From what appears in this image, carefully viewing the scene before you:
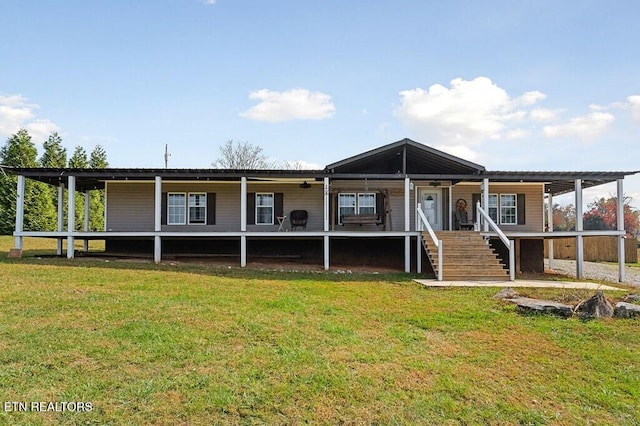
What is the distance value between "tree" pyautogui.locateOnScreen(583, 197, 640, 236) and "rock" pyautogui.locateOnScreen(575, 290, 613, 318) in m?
50.5

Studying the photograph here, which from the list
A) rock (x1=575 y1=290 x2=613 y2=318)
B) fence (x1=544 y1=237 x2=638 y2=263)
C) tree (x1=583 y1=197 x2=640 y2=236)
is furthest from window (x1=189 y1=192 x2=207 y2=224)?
tree (x1=583 y1=197 x2=640 y2=236)

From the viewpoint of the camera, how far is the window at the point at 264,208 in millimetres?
16188

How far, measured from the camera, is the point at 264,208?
638 inches

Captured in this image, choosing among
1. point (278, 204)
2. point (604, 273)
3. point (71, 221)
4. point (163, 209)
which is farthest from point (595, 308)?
point (71, 221)

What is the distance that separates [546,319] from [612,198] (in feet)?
179

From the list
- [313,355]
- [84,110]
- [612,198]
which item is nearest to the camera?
[313,355]

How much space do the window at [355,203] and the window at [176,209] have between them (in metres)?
6.04

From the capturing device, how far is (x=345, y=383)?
411 centimetres

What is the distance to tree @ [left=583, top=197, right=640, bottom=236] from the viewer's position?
50.0 meters

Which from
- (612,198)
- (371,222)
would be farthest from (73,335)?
(612,198)

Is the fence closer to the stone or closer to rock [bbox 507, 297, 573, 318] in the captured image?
rock [bbox 507, 297, 573, 318]

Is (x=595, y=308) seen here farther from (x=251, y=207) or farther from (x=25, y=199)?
(x=25, y=199)

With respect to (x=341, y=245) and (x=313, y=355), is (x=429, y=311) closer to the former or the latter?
(x=313, y=355)

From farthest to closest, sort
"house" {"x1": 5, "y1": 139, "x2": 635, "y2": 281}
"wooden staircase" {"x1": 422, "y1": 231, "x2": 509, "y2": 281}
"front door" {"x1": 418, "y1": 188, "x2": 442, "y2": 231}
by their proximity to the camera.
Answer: "front door" {"x1": 418, "y1": 188, "x2": 442, "y2": 231}, "house" {"x1": 5, "y1": 139, "x2": 635, "y2": 281}, "wooden staircase" {"x1": 422, "y1": 231, "x2": 509, "y2": 281}
